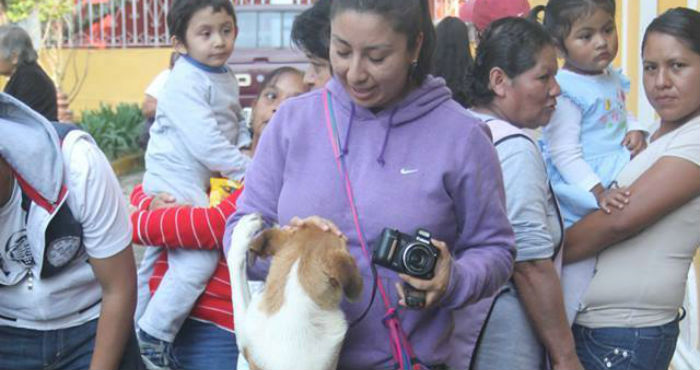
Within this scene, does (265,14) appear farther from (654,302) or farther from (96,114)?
(654,302)

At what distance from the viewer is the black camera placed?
7.29ft

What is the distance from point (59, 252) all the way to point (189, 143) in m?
0.96

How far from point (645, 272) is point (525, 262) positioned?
45 cm

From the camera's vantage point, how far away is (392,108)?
2.50 metres

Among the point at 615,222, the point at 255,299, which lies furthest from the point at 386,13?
the point at 615,222

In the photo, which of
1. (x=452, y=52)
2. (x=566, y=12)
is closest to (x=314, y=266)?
(x=452, y=52)

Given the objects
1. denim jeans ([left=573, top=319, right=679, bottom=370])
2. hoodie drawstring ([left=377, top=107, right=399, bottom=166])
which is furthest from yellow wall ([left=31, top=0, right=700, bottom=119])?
hoodie drawstring ([left=377, top=107, right=399, bottom=166])

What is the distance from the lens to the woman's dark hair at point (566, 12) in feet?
13.0

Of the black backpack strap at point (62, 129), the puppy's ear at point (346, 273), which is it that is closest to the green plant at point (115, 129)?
the black backpack strap at point (62, 129)

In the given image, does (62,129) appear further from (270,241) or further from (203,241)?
(270,241)

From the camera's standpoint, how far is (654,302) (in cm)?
319

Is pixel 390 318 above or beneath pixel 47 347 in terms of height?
above

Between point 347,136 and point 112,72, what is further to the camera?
point 112,72

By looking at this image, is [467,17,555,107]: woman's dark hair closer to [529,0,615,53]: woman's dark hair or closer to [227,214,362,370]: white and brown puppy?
[529,0,615,53]: woman's dark hair
